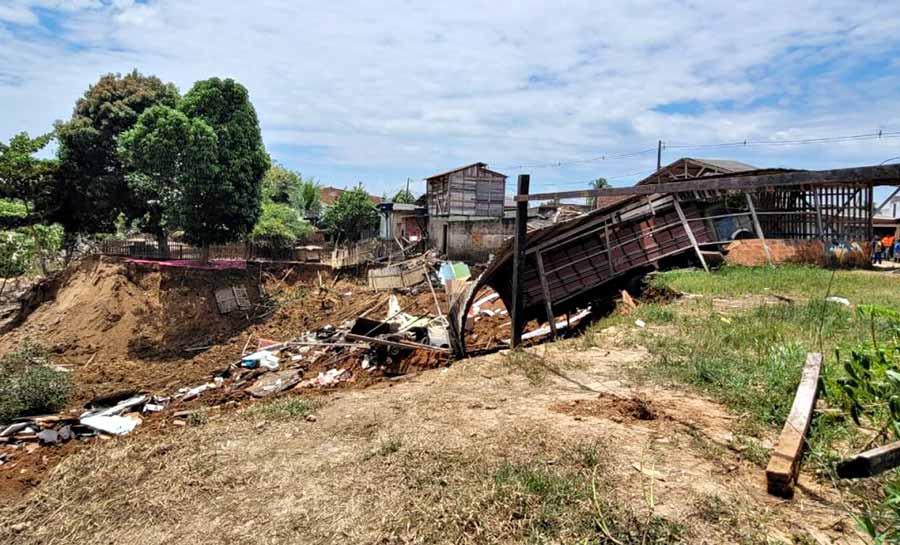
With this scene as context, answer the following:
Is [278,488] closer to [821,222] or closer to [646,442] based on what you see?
[646,442]

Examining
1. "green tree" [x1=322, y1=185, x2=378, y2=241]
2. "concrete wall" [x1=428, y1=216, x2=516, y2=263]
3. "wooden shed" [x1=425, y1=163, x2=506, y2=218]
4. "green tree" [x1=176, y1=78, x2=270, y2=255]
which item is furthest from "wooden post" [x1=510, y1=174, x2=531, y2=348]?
"green tree" [x1=322, y1=185, x2=378, y2=241]

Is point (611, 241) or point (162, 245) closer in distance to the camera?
point (611, 241)

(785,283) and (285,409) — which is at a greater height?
(785,283)

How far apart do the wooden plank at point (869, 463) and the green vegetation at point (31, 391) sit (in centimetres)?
1108

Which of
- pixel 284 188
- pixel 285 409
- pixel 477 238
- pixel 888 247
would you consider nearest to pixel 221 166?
pixel 477 238

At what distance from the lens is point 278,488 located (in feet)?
11.8

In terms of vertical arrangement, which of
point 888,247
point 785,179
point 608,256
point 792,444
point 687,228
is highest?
point 785,179

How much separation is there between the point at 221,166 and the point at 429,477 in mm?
15849

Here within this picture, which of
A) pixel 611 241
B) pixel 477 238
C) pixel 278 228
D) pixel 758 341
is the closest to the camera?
pixel 758 341

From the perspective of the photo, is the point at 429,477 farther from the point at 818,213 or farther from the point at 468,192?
the point at 468,192

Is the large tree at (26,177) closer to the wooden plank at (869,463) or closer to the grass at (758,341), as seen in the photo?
the grass at (758,341)

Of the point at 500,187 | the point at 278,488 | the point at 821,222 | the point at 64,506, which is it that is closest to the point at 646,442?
the point at 278,488

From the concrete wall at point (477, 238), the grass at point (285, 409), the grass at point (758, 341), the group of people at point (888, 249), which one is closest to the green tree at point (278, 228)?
the concrete wall at point (477, 238)

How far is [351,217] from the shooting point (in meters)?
31.9
